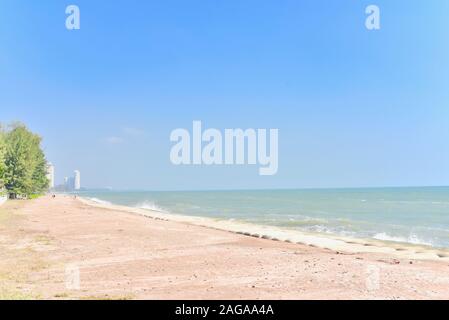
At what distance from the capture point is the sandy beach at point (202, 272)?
11141 mm

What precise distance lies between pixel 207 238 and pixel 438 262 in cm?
1234

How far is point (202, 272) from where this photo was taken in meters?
14.1

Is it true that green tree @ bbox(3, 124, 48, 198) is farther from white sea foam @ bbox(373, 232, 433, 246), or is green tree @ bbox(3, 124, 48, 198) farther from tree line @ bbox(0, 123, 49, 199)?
white sea foam @ bbox(373, 232, 433, 246)

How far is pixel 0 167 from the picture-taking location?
4928 cm

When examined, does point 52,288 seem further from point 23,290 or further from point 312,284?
point 312,284

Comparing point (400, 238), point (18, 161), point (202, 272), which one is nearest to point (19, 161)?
point (18, 161)

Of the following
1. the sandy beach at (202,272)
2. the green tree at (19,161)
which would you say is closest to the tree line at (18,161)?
the green tree at (19,161)

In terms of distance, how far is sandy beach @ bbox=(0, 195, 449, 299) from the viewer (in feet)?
36.6

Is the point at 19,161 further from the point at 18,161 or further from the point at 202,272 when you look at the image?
the point at 202,272

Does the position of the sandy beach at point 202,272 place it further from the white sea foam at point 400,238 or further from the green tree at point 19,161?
the green tree at point 19,161

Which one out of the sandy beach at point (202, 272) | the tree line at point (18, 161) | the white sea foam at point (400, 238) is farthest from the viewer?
the tree line at point (18, 161)

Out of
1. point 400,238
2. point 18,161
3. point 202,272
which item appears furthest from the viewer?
point 18,161

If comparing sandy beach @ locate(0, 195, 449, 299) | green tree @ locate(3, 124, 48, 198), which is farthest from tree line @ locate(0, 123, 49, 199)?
sandy beach @ locate(0, 195, 449, 299)

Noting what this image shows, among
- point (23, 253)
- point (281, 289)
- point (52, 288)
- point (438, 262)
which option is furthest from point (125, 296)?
point (438, 262)
